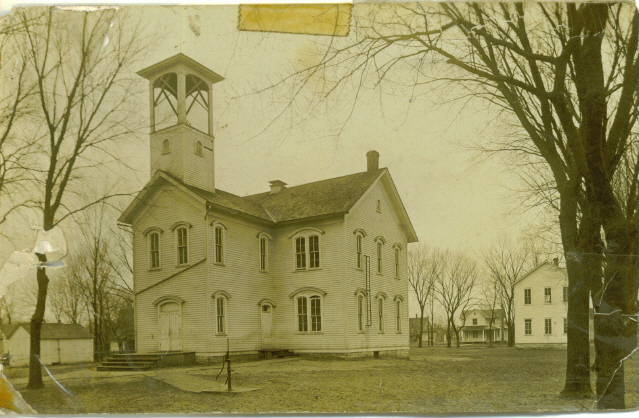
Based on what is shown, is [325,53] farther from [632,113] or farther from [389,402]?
[389,402]

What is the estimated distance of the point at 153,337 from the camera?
5609mm

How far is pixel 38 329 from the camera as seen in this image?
19.2ft

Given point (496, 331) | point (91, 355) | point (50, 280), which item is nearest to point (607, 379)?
point (496, 331)

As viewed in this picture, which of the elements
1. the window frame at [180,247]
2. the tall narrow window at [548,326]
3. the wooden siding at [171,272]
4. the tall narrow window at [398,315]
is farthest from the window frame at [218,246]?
the tall narrow window at [548,326]

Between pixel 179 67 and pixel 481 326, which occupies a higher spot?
pixel 179 67

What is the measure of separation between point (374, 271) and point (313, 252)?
75 cm

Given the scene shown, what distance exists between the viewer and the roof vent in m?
5.93

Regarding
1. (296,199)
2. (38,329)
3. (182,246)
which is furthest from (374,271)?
(38,329)

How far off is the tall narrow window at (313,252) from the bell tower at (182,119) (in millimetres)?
1266

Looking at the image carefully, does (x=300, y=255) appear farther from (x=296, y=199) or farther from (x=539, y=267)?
(x=539, y=267)

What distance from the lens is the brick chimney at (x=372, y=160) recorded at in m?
5.89

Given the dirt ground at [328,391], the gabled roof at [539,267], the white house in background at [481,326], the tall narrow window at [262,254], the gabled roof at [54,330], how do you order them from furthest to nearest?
1. the white house in background at [481,326]
2. the tall narrow window at [262,254]
3. the gabled roof at [539,267]
4. the gabled roof at [54,330]
5. the dirt ground at [328,391]

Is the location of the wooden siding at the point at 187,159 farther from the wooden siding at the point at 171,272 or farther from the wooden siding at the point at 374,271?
the wooden siding at the point at 374,271

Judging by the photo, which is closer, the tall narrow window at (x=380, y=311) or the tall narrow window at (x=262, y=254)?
the tall narrow window at (x=262, y=254)
